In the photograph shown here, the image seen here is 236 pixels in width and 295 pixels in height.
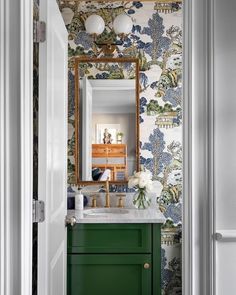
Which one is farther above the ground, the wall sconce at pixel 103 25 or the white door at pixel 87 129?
the wall sconce at pixel 103 25

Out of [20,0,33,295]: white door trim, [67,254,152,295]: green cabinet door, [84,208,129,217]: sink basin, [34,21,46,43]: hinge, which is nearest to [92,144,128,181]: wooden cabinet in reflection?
[84,208,129,217]: sink basin

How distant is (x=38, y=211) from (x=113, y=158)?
167cm

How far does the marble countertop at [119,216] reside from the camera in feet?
8.84

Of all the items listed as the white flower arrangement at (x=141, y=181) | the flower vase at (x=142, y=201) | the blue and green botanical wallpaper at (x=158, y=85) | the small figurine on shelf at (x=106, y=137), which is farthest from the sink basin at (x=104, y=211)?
the small figurine on shelf at (x=106, y=137)

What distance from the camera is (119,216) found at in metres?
2.82

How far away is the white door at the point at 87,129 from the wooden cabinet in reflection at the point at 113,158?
54 millimetres

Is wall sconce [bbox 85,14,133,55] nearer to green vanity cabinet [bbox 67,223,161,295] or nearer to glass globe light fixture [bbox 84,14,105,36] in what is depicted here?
glass globe light fixture [bbox 84,14,105,36]

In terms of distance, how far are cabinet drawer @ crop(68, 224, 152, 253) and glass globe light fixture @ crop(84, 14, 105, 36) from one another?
1.49 m

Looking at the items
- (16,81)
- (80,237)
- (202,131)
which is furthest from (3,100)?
(80,237)

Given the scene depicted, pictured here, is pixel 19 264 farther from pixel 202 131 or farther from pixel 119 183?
pixel 119 183

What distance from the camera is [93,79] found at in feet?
10.7

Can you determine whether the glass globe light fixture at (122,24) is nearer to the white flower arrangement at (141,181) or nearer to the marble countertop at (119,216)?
the white flower arrangement at (141,181)

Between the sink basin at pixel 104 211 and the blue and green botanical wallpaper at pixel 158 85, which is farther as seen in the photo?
the blue and green botanical wallpaper at pixel 158 85

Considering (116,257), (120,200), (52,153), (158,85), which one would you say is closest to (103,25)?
(158,85)
